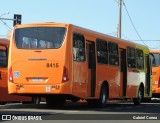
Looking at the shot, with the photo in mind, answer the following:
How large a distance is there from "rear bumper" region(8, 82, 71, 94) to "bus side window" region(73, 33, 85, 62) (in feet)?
3.98

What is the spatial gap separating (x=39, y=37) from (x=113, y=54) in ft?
15.1

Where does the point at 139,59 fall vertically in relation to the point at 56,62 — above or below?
above

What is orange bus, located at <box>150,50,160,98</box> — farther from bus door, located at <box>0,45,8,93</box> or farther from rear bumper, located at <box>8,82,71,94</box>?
rear bumper, located at <box>8,82,71,94</box>

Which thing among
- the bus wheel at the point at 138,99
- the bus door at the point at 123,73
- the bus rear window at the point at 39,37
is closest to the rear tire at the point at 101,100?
the bus door at the point at 123,73

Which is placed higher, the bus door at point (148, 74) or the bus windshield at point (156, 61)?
the bus windshield at point (156, 61)

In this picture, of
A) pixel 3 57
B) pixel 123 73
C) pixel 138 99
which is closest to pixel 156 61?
pixel 138 99

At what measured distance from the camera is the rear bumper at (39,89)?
19.6 meters

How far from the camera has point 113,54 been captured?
2362 cm

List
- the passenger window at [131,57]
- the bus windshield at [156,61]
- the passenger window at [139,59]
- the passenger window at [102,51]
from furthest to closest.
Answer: the bus windshield at [156,61], the passenger window at [139,59], the passenger window at [131,57], the passenger window at [102,51]

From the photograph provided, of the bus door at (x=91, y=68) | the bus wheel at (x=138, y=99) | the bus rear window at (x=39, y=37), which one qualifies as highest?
the bus rear window at (x=39, y=37)

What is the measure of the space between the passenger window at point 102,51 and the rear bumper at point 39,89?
295 cm

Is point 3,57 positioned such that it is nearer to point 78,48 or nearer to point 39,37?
point 39,37

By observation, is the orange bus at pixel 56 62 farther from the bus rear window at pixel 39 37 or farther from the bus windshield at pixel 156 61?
the bus windshield at pixel 156 61

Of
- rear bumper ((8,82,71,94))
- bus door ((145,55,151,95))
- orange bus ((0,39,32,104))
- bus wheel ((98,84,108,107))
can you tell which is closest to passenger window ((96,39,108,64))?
bus wheel ((98,84,108,107))
